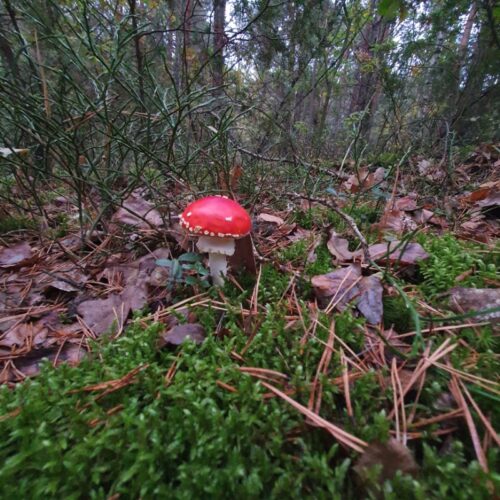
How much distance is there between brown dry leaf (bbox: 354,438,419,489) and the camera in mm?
792

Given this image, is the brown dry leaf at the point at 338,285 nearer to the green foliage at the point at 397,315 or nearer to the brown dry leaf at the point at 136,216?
the green foliage at the point at 397,315

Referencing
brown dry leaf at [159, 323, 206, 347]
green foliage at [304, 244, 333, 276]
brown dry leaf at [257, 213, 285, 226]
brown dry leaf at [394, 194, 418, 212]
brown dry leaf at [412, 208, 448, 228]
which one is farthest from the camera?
brown dry leaf at [394, 194, 418, 212]

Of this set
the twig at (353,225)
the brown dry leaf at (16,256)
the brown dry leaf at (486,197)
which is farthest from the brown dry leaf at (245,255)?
the brown dry leaf at (486,197)

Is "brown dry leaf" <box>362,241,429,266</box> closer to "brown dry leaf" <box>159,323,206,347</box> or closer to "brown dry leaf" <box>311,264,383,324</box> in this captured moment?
"brown dry leaf" <box>311,264,383,324</box>

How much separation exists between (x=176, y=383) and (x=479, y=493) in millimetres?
896

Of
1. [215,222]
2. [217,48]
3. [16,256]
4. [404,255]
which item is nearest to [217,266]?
[215,222]

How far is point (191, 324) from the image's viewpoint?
141 centimetres

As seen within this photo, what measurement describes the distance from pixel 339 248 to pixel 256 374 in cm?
113

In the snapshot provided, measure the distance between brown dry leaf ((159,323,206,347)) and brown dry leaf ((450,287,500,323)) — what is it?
1157 millimetres

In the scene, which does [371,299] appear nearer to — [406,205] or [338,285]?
[338,285]

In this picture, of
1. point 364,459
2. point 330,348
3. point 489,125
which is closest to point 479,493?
point 364,459

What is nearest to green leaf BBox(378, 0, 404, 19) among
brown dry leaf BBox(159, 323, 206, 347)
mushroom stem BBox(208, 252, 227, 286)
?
mushroom stem BBox(208, 252, 227, 286)

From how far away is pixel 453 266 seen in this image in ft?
5.49

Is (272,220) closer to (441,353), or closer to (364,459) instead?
(441,353)
